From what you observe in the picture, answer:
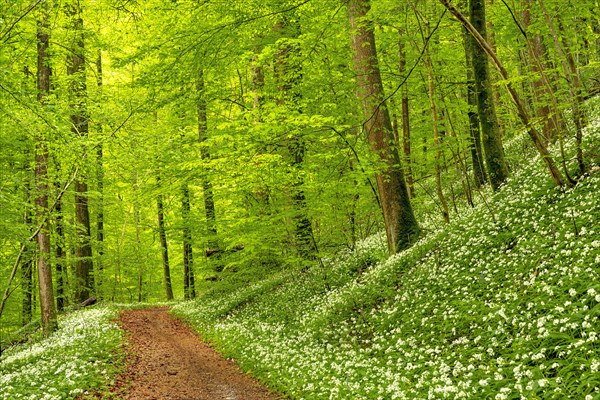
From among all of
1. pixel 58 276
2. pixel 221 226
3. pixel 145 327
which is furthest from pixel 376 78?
pixel 58 276

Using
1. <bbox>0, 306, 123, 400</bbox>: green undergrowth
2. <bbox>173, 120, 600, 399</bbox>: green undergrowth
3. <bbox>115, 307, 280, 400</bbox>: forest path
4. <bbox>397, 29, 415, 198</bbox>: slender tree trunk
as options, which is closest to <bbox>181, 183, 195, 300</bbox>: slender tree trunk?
<bbox>115, 307, 280, 400</bbox>: forest path

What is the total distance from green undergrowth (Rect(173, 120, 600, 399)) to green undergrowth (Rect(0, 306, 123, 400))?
323cm

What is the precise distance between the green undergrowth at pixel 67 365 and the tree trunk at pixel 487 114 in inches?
440

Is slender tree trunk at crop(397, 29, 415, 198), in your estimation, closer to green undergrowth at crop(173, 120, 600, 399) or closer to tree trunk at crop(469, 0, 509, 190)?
tree trunk at crop(469, 0, 509, 190)

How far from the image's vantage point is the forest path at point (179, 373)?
9.68 meters

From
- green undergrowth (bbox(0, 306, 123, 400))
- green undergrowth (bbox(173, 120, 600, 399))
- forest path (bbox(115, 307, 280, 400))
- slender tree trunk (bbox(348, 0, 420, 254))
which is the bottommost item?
forest path (bbox(115, 307, 280, 400))

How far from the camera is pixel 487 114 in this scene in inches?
496

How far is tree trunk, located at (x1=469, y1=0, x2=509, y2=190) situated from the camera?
1250 centimetres

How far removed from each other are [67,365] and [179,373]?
2628 mm

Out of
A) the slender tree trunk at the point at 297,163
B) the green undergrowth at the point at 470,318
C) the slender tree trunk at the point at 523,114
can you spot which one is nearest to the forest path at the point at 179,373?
the green undergrowth at the point at 470,318

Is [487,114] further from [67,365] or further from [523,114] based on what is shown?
[67,365]

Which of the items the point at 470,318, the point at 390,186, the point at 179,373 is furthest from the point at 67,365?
the point at 390,186

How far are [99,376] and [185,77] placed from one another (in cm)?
693

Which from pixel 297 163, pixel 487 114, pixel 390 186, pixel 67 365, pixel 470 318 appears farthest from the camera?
pixel 297 163
